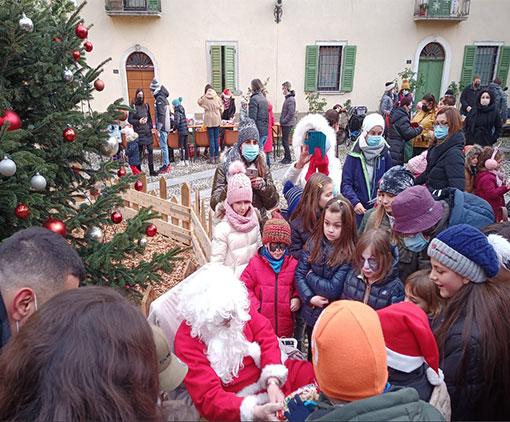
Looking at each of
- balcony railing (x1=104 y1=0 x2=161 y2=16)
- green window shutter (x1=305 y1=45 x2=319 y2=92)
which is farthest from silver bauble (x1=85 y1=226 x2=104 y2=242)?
green window shutter (x1=305 y1=45 x2=319 y2=92)

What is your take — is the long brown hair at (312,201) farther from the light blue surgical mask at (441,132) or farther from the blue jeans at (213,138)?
the blue jeans at (213,138)

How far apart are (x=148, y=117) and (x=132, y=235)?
7314 millimetres

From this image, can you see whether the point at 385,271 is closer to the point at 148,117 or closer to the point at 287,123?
the point at 148,117

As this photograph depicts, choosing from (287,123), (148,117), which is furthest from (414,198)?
(287,123)

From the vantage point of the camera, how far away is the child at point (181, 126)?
1170 centimetres

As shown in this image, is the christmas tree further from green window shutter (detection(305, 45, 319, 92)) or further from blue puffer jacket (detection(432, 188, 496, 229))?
green window shutter (detection(305, 45, 319, 92))

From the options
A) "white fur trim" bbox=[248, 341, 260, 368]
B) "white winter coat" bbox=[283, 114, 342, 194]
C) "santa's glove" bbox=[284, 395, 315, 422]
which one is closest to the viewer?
"santa's glove" bbox=[284, 395, 315, 422]

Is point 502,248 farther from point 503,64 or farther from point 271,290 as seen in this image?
point 503,64

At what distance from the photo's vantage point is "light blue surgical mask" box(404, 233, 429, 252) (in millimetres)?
2926

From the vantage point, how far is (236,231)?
3.57 m

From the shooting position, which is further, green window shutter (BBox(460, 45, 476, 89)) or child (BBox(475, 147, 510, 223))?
green window shutter (BBox(460, 45, 476, 89))

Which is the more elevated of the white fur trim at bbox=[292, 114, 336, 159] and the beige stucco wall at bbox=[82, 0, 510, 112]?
the beige stucco wall at bbox=[82, 0, 510, 112]

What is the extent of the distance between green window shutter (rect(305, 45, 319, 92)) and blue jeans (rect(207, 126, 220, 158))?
226 inches

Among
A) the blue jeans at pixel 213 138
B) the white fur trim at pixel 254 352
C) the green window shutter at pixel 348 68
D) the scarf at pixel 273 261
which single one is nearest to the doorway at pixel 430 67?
the green window shutter at pixel 348 68
